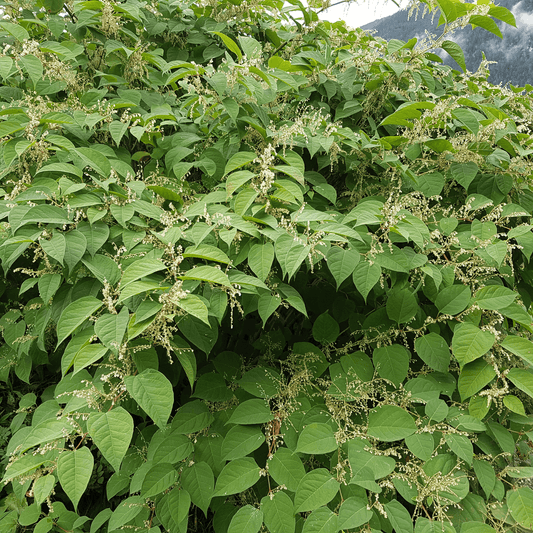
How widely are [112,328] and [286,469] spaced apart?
34.9 inches

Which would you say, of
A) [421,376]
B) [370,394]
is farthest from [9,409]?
[421,376]

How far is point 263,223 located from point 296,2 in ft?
6.00

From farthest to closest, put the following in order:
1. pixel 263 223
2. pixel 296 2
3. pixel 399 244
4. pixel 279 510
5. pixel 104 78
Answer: pixel 296 2
pixel 104 78
pixel 399 244
pixel 263 223
pixel 279 510

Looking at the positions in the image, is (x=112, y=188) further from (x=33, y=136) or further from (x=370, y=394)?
(x=370, y=394)

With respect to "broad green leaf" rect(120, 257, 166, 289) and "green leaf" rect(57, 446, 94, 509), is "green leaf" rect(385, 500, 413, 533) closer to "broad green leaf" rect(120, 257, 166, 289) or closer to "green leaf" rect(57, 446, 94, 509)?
"green leaf" rect(57, 446, 94, 509)

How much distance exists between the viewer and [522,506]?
A: 171cm

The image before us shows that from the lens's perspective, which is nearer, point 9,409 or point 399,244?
point 399,244

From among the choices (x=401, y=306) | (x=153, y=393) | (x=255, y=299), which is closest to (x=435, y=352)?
(x=401, y=306)

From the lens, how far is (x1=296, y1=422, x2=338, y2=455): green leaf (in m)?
1.57

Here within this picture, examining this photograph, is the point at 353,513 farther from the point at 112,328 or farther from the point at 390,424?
the point at 112,328

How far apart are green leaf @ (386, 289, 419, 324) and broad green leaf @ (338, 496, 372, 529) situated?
30.9 inches

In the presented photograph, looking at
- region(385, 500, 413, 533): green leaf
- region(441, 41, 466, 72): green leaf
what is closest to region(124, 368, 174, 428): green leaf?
region(385, 500, 413, 533): green leaf

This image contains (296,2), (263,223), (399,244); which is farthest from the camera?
(296,2)

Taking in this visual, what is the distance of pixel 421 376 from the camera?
1.96 m
